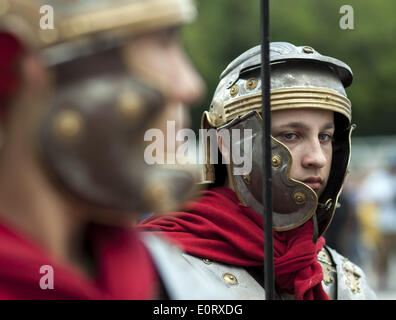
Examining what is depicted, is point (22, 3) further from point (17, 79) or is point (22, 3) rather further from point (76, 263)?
point (76, 263)

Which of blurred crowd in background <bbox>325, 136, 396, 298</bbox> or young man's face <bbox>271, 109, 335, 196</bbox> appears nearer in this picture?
young man's face <bbox>271, 109, 335, 196</bbox>

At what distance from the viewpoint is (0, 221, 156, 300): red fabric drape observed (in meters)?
1.57

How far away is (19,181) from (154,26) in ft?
1.19

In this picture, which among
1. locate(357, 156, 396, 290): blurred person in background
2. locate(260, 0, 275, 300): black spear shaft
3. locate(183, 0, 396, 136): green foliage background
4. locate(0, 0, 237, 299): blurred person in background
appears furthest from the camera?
locate(183, 0, 396, 136): green foliage background

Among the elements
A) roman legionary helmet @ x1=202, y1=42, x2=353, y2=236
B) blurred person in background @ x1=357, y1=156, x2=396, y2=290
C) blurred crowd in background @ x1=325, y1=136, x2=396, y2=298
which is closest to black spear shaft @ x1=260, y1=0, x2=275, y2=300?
roman legionary helmet @ x1=202, y1=42, x2=353, y2=236

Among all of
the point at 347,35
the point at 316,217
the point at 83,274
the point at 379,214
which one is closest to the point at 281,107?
the point at 316,217

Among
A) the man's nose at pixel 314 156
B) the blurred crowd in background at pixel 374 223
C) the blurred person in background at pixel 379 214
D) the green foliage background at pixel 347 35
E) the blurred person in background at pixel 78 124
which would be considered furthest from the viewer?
the green foliage background at pixel 347 35

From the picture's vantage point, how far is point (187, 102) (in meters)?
1.68

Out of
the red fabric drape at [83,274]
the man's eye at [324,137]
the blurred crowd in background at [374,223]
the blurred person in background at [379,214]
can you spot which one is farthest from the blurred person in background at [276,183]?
the blurred person in background at [379,214]

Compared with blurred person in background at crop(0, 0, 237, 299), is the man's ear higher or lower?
higher

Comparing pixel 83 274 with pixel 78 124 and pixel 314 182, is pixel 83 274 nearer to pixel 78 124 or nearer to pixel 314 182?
pixel 78 124

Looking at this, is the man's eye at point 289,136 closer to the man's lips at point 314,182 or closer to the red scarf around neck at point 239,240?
the man's lips at point 314,182

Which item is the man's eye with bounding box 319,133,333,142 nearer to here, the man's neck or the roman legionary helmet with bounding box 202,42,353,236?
the roman legionary helmet with bounding box 202,42,353,236

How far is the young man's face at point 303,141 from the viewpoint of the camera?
10.3 ft
